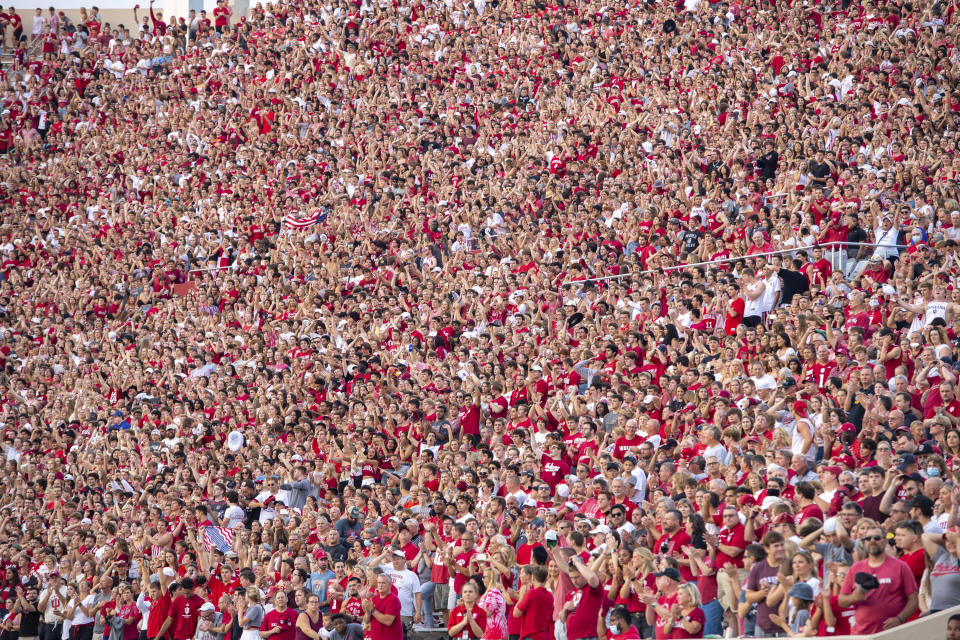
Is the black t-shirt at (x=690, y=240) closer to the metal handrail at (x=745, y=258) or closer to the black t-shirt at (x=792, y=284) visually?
the metal handrail at (x=745, y=258)

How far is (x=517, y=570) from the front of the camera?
12.7m

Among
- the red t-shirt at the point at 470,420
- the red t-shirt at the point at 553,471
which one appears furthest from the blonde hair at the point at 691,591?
the red t-shirt at the point at 470,420

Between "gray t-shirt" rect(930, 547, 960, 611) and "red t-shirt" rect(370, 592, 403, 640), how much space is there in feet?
17.1

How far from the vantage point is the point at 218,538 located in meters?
16.8

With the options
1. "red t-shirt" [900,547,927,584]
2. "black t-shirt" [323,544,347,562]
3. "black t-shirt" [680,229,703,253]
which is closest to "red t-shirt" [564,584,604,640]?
"red t-shirt" [900,547,927,584]

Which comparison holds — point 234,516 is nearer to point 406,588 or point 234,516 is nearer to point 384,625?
point 406,588

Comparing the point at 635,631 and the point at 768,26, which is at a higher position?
the point at 768,26

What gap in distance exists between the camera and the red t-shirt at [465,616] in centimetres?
1229

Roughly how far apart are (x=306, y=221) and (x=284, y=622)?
40.1 feet

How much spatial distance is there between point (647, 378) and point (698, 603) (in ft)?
17.3

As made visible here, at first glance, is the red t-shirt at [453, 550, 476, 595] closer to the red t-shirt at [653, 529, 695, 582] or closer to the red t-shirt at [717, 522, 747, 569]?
the red t-shirt at [653, 529, 695, 582]

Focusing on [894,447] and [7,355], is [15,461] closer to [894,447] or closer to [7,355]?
[7,355]

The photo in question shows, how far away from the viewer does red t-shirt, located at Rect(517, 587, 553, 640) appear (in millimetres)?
11680

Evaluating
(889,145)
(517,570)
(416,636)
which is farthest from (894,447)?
(889,145)
